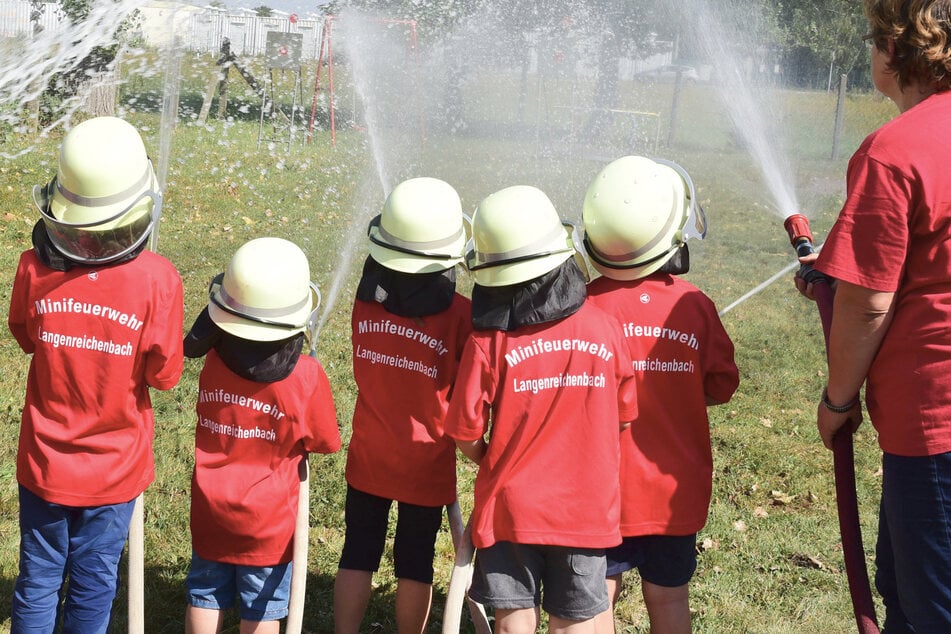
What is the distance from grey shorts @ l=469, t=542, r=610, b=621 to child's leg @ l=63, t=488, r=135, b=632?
1.30 metres

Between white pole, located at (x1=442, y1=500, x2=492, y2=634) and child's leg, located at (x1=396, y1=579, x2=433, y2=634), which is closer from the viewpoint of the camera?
white pole, located at (x1=442, y1=500, x2=492, y2=634)

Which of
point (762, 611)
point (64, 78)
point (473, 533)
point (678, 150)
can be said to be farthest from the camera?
point (678, 150)

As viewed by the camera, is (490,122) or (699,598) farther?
(490,122)

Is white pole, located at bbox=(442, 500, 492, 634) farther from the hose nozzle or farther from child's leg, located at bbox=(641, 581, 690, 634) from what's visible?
the hose nozzle

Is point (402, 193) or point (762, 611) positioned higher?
point (402, 193)

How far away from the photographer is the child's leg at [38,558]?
131 inches

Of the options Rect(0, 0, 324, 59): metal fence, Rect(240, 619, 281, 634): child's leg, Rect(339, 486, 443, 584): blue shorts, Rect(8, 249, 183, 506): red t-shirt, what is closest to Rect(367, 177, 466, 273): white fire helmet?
Rect(8, 249, 183, 506): red t-shirt

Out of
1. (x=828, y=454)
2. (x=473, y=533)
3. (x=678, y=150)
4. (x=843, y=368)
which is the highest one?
(x=843, y=368)

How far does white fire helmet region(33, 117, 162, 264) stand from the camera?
10.5 ft

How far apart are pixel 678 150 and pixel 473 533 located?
678 inches

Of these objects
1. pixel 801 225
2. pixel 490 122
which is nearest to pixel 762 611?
pixel 801 225

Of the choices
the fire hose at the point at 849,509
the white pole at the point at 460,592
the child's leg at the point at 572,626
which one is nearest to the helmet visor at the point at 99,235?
the white pole at the point at 460,592

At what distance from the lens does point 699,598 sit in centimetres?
454

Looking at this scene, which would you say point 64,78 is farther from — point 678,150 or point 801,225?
point 801,225
